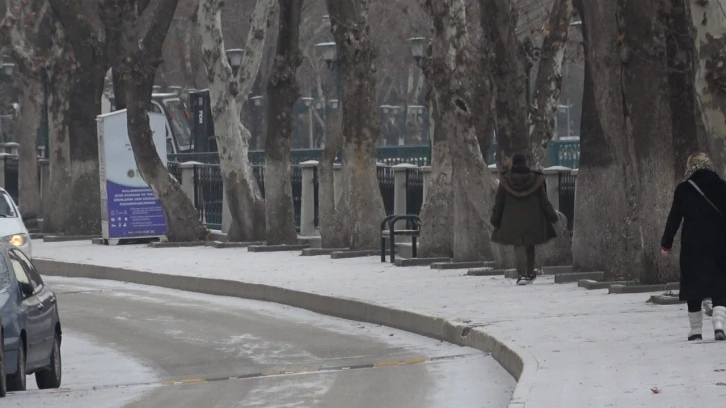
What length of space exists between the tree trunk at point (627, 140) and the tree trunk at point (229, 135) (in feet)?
38.9

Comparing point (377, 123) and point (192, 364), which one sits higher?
point (377, 123)

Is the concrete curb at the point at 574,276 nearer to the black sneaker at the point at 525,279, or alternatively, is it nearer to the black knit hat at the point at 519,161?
the black sneaker at the point at 525,279

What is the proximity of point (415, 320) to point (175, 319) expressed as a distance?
366 centimetres

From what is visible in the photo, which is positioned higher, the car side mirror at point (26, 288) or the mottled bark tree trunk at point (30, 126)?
the mottled bark tree trunk at point (30, 126)

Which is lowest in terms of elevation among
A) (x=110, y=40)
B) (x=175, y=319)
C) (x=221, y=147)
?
(x=175, y=319)

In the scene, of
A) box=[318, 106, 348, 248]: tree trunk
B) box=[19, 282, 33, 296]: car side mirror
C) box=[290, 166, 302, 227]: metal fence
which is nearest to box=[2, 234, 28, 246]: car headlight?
box=[318, 106, 348, 248]: tree trunk

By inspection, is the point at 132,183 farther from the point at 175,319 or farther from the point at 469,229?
the point at 175,319

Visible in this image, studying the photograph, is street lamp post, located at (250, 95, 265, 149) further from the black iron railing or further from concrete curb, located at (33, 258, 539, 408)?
concrete curb, located at (33, 258, 539, 408)

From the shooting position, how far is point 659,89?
18.8 metres

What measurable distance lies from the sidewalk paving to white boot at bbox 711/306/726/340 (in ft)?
0.55

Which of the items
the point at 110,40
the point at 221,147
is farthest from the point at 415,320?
A: the point at 110,40

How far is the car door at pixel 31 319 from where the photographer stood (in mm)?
13117

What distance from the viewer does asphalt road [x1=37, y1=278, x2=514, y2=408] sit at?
12.7m

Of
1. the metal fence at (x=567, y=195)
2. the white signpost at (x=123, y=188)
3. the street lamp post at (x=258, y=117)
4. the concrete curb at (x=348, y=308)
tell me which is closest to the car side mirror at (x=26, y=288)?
the concrete curb at (x=348, y=308)
